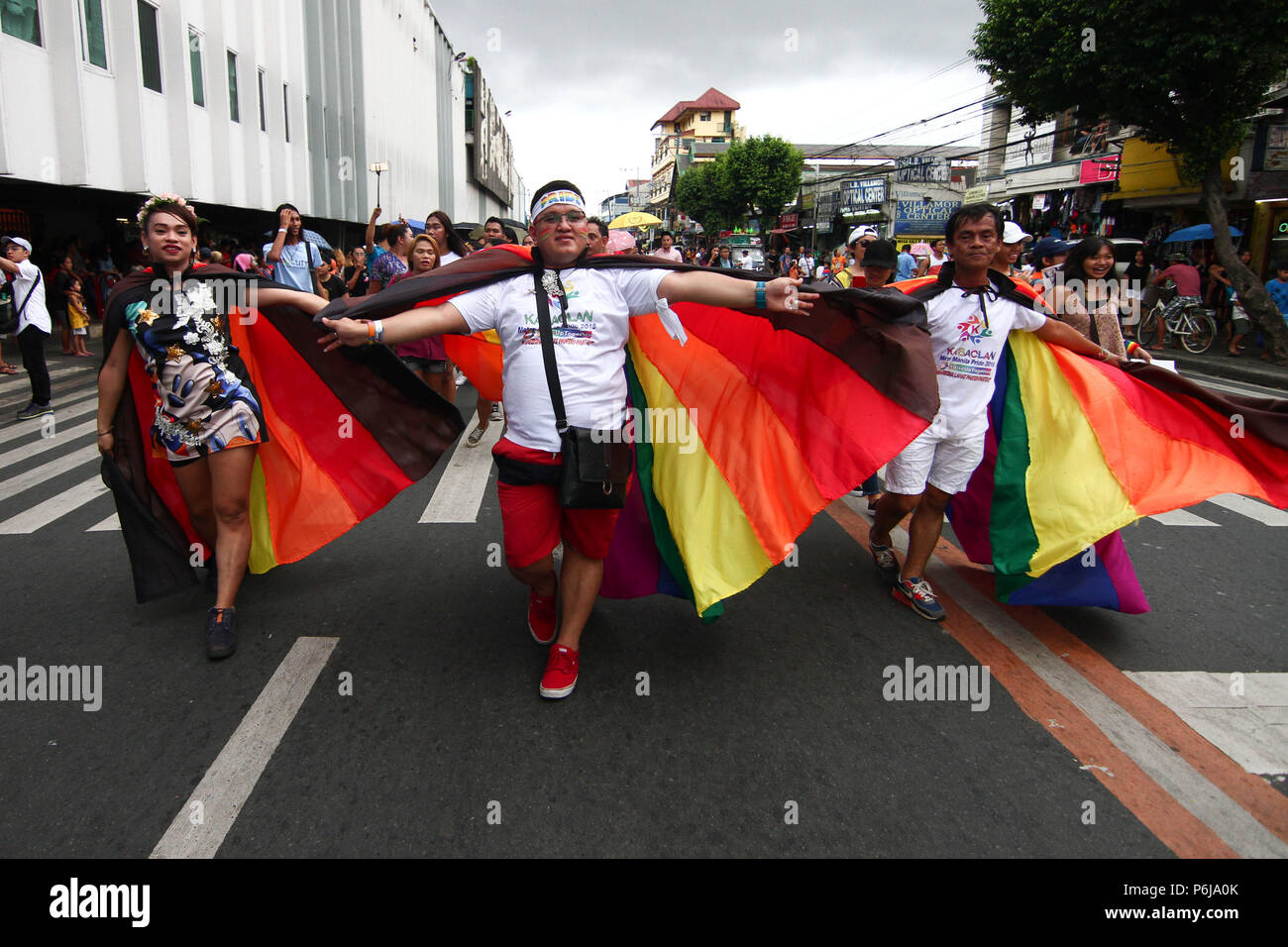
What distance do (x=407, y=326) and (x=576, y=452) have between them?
817 millimetres

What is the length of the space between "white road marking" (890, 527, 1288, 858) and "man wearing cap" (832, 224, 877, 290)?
282cm

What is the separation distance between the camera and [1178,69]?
13773mm

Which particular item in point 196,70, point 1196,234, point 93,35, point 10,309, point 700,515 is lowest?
point 700,515

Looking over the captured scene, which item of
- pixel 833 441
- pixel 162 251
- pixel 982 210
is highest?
pixel 982 210

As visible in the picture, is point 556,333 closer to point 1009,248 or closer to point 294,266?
point 1009,248

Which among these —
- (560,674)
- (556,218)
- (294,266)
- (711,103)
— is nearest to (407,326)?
(556,218)

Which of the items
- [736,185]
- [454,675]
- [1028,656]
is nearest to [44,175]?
[454,675]

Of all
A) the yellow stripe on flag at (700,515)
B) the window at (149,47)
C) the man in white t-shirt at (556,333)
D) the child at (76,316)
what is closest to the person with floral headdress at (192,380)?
the man in white t-shirt at (556,333)

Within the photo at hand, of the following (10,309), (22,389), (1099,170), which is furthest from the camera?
(1099,170)

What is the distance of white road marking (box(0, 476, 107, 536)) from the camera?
17.7 ft

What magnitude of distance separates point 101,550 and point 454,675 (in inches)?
115

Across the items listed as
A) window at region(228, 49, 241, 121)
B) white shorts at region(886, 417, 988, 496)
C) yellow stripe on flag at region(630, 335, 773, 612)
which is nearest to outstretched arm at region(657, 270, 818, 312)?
yellow stripe on flag at region(630, 335, 773, 612)
